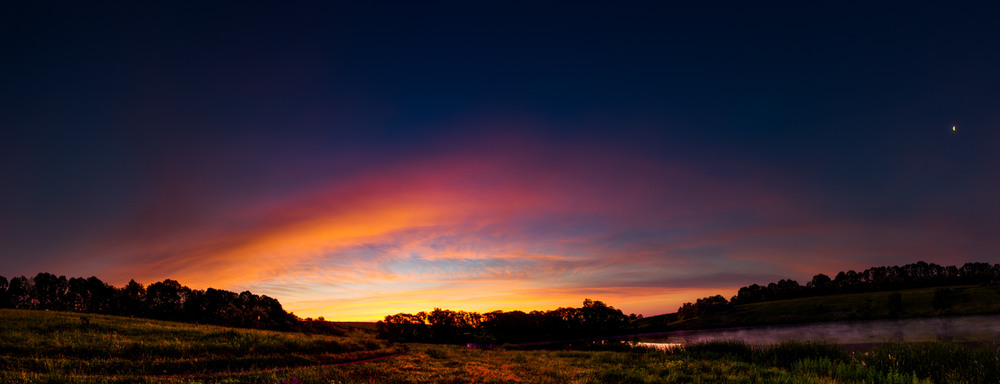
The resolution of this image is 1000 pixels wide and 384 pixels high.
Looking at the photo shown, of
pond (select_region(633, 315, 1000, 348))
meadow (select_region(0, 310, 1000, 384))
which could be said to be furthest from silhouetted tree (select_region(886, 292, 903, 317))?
meadow (select_region(0, 310, 1000, 384))

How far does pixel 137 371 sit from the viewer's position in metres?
15.9

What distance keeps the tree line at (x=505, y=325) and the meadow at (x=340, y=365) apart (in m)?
55.3

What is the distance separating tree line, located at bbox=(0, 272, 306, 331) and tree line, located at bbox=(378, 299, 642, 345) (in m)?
18.6

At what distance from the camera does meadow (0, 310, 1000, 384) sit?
1451cm

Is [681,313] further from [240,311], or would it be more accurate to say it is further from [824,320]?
[240,311]

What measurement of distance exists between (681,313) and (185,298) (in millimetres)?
178496

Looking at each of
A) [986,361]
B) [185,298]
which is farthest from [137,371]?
[185,298]

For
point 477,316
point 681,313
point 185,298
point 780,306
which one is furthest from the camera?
point 681,313

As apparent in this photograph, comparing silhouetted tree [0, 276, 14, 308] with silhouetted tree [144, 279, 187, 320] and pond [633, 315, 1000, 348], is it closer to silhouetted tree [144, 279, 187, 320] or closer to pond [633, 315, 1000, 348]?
silhouetted tree [144, 279, 187, 320]

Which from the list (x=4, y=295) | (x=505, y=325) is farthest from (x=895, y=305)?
(x=4, y=295)

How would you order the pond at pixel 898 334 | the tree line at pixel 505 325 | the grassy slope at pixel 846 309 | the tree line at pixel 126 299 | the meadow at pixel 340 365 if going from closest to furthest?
the meadow at pixel 340 365, the pond at pixel 898 334, the tree line at pixel 505 325, the tree line at pixel 126 299, the grassy slope at pixel 846 309

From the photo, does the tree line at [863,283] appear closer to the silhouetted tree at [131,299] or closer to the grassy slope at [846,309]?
the grassy slope at [846,309]

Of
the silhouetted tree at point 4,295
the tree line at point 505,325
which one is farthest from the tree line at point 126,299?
the tree line at point 505,325

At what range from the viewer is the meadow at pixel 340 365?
47.6ft
